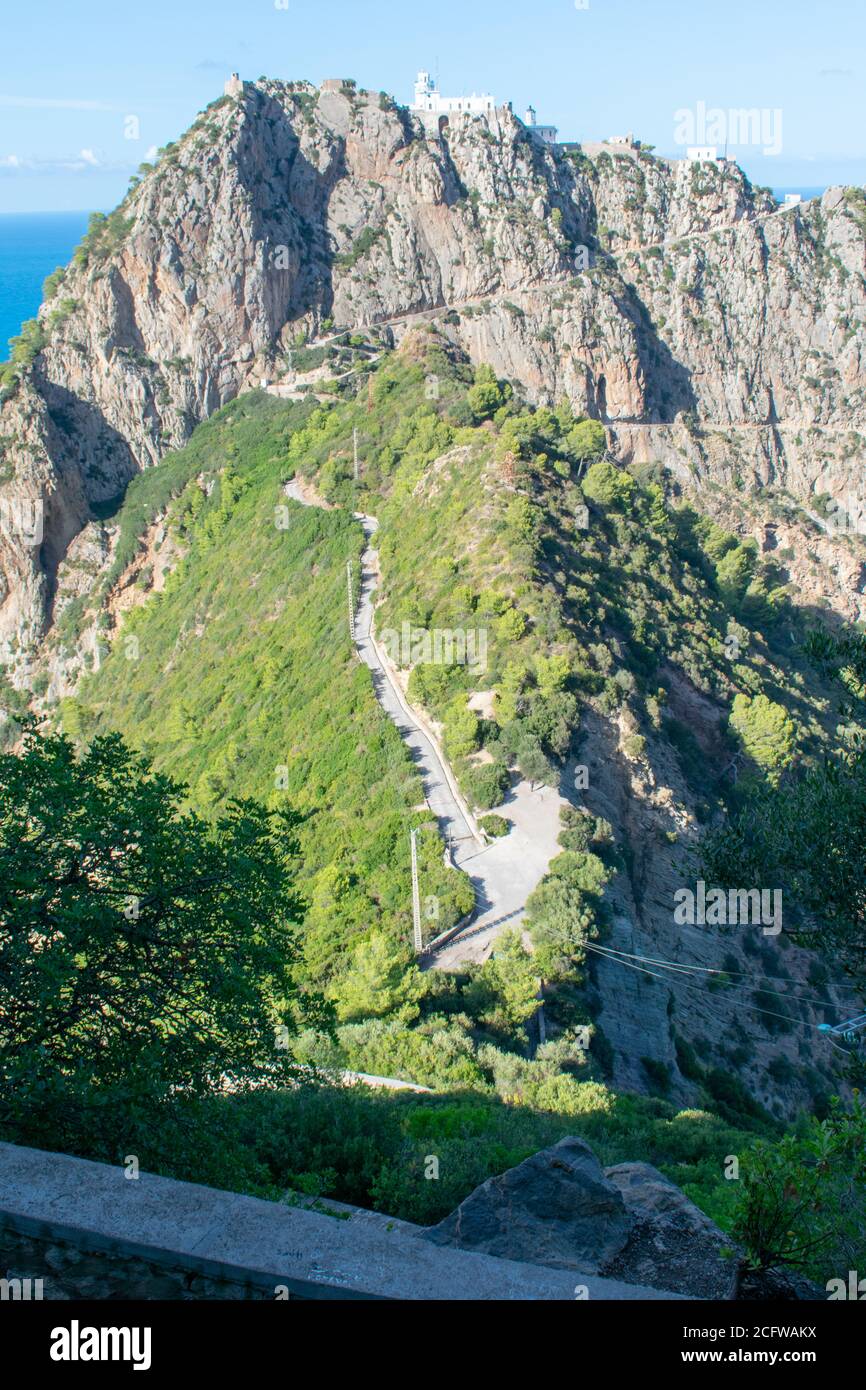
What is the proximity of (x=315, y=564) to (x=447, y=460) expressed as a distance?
23.9ft

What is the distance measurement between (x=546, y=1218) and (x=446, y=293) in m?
84.8

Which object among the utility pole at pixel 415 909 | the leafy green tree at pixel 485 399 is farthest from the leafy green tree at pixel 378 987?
the leafy green tree at pixel 485 399

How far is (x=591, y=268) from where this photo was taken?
8906 cm

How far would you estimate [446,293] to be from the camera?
275 feet

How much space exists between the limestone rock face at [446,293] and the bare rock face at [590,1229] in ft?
211

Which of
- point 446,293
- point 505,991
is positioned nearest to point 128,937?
point 505,991

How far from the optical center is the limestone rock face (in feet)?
232

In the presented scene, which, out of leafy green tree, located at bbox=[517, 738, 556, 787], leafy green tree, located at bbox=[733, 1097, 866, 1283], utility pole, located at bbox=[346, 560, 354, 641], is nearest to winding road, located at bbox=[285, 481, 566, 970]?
leafy green tree, located at bbox=[517, 738, 556, 787]

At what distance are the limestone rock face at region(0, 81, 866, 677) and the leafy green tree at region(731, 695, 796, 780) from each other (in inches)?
1844

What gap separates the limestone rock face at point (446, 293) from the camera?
7062cm

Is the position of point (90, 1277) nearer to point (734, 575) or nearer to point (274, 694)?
point (274, 694)

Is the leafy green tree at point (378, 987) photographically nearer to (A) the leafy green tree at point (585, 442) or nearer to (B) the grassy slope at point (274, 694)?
(B) the grassy slope at point (274, 694)
